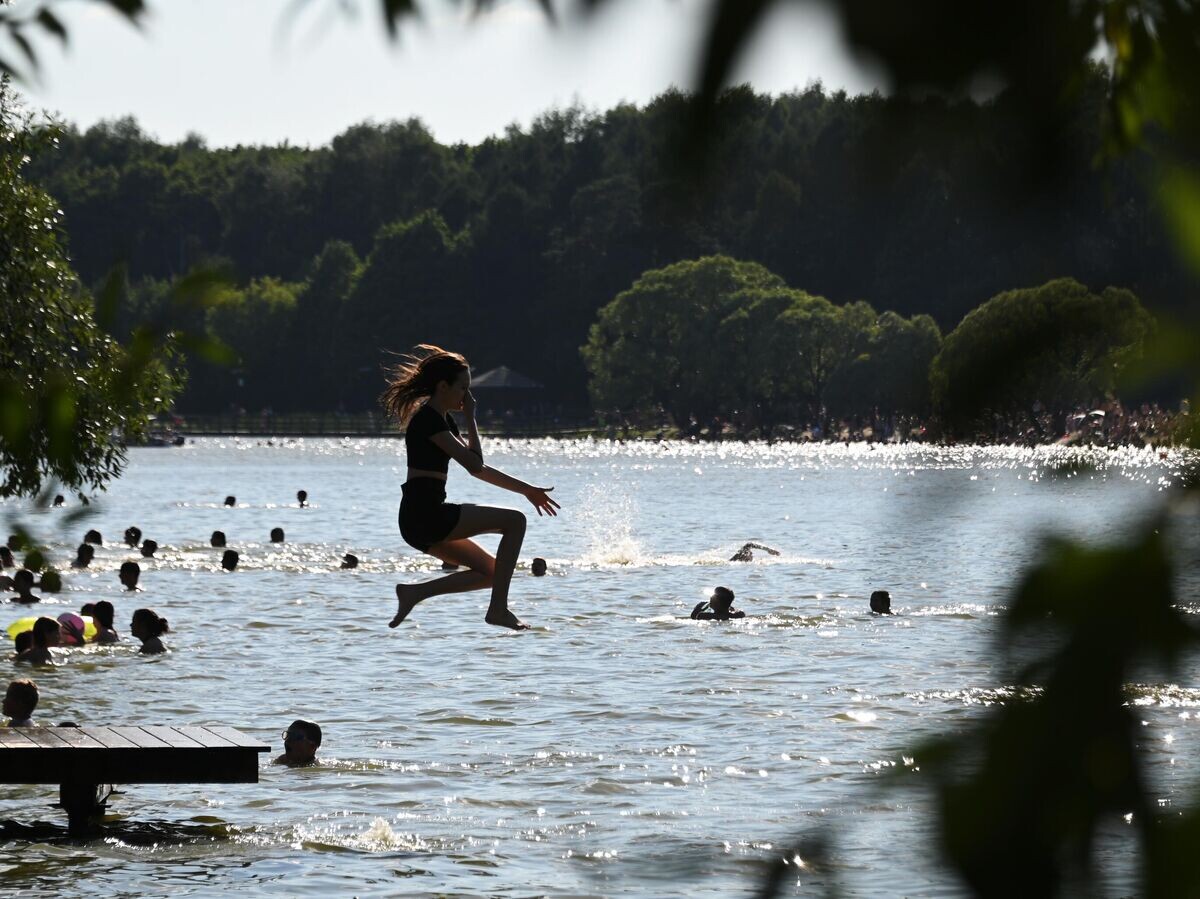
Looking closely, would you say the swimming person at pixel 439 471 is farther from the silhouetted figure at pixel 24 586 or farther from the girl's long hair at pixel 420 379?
the silhouetted figure at pixel 24 586

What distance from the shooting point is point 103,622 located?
28.0 m

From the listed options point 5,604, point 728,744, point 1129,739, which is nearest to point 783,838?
point 1129,739

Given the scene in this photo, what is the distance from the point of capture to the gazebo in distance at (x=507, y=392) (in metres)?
160

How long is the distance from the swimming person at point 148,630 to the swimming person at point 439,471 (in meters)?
15.5

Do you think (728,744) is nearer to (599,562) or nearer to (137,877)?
(137,877)

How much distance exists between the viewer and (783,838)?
150cm

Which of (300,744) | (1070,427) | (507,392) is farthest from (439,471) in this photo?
(507,392)

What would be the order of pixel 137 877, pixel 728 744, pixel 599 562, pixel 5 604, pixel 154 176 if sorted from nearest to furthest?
pixel 137 877 → pixel 728 744 → pixel 5 604 → pixel 599 562 → pixel 154 176

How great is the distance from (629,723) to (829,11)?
2077cm

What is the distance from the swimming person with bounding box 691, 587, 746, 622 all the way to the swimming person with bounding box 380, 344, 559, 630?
776 inches

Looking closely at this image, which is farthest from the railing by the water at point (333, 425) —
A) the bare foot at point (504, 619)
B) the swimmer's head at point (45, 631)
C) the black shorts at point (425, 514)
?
the black shorts at point (425, 514)

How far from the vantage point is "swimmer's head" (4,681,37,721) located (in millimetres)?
17609

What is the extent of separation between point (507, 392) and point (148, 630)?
139 metres

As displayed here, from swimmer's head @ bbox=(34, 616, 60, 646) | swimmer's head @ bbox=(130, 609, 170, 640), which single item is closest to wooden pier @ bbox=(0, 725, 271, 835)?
swimmer's head @ bbox=(34, 616, 60, 646)
